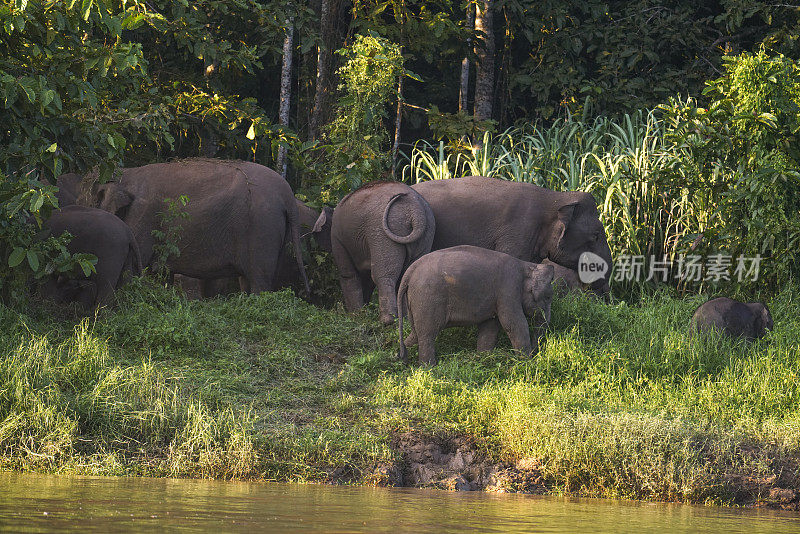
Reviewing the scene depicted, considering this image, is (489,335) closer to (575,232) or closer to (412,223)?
(412,223)

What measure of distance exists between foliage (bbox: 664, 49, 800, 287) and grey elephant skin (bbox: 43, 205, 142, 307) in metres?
5.18

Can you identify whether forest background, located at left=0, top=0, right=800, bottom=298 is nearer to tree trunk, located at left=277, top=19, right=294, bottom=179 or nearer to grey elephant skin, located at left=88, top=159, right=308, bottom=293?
tree trunk, located at left=277, top=19, right=294, bottom=179

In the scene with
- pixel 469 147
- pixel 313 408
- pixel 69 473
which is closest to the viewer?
pixel 69 473

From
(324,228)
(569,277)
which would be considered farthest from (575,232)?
(324,228)

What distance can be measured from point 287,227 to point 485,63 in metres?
4.43

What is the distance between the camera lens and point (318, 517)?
5.00 meters

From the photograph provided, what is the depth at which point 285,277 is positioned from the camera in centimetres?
1134

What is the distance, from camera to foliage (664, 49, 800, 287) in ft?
34.5

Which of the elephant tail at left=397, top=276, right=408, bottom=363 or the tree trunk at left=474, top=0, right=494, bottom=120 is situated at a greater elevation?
the tree trunk at left=474, top=0, right=494, bottom=120

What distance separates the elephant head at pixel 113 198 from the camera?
10547 mm

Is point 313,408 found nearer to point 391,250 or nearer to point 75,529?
point 391,250

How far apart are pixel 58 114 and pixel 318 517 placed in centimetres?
486

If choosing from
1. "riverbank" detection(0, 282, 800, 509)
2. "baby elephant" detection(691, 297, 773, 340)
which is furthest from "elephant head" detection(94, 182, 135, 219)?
"baby elephant" detection(691, 297, 773, 340)

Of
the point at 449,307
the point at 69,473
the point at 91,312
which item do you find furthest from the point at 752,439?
the point at 91,312
